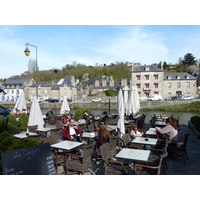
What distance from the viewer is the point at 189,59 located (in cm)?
7738

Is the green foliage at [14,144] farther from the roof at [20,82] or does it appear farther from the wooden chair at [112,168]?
the roof at [20,82]

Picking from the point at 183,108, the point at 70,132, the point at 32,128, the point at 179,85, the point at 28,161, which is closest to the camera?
the point at 28,161

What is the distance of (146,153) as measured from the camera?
15.0 ft

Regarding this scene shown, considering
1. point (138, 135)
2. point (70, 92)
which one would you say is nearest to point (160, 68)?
point (70, 92)

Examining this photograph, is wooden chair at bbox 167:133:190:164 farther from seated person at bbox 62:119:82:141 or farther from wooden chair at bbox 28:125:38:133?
wooden chair at bbox 28:125:38:133

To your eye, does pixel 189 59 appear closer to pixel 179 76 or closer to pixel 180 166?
pixel 179 76

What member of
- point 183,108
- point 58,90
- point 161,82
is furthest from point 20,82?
point 183,108

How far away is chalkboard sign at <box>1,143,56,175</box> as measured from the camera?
330cm

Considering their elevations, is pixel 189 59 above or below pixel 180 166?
above

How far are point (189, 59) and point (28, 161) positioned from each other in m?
Result: 87.2

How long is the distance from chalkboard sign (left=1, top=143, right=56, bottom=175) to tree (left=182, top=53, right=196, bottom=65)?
84784mm

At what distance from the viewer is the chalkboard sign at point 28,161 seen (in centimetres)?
330
